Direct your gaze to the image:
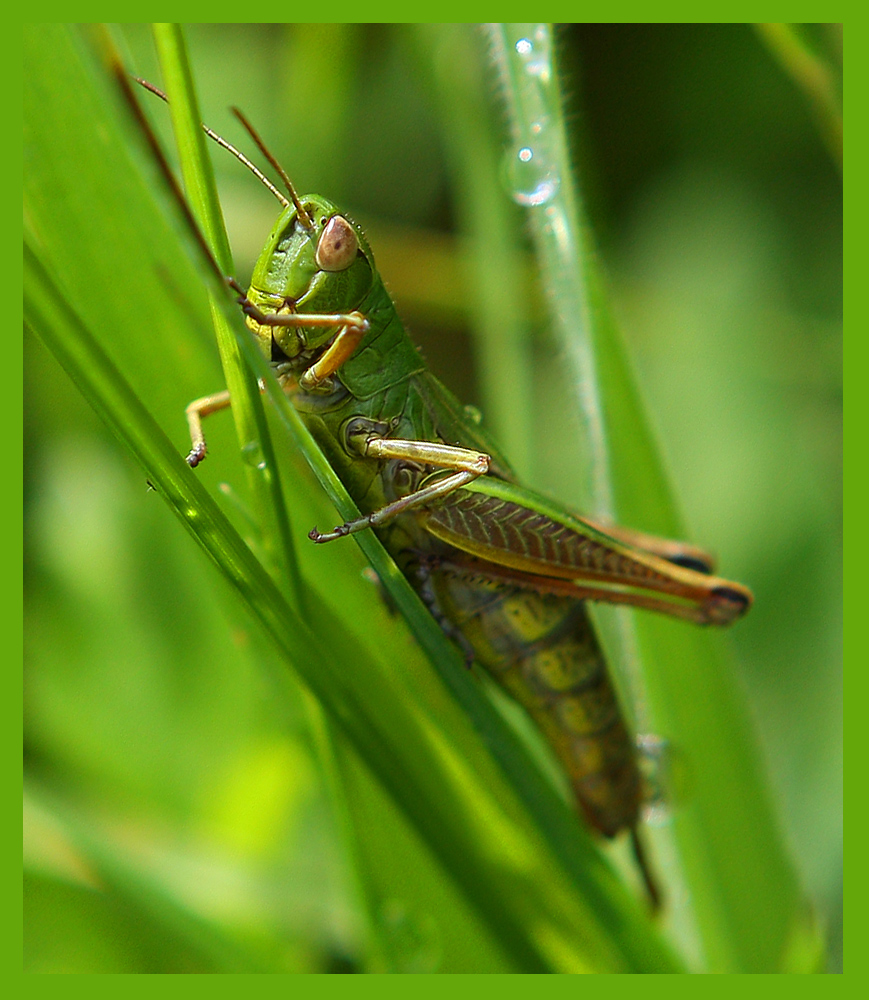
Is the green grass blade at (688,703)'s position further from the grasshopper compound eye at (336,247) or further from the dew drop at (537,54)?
the grasshopper compound eye at (336,247)

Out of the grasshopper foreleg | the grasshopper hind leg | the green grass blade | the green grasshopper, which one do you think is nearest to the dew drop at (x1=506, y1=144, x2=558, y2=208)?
the green grass blade

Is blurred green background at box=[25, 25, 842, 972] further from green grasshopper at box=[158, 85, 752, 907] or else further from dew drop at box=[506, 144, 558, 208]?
dew drop at box=[506, 144, 558, 208]

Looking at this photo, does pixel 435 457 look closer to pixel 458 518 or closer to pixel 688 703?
pixel 458 518

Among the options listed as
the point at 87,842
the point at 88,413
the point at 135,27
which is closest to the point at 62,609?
the point at 88,413

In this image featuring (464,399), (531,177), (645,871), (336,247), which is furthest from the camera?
(464,399)

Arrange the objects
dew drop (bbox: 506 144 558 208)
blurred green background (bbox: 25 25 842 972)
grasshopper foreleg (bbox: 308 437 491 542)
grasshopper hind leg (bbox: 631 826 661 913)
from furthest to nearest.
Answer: blurred green background (bbox: 25 25 842 972) → grasshopper hind leg (bbox: 631 826 661 913) → dew drop (bbox: 506 144 558 208) → grasshopper foreleg (bbox: 308 437 491 542)

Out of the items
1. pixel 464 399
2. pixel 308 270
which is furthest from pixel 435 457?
pixel 464 399
